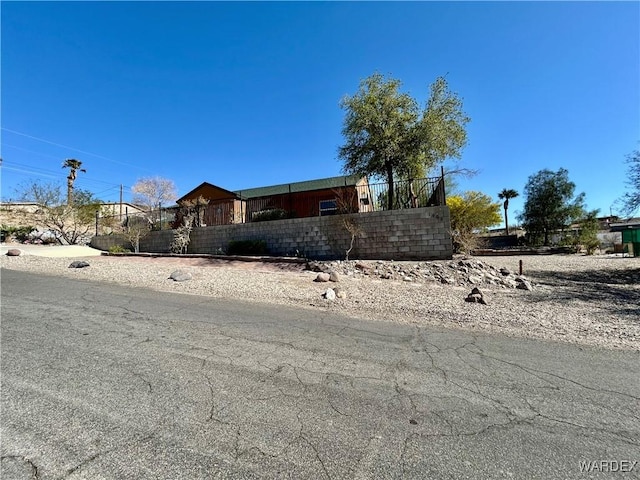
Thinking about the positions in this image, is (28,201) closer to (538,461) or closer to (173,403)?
(173,403)

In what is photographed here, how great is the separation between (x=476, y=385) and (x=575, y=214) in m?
37.8

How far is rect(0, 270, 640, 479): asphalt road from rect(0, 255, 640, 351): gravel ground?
3.49 feet

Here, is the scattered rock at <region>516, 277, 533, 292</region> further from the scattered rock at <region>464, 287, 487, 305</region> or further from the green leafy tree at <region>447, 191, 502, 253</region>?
the green leafy tree at <region>447, 191, 502, 253</region>

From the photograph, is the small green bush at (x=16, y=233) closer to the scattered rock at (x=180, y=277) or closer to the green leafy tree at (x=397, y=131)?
the scattered rock at (x=180, y=277)

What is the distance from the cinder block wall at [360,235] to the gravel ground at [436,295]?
1.35 metres

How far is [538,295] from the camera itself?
821 centimetres

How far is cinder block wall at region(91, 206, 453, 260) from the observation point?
12.3 m

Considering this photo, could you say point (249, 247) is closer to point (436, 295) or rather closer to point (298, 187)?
point (436, 295)

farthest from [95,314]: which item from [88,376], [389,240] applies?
[389,240]

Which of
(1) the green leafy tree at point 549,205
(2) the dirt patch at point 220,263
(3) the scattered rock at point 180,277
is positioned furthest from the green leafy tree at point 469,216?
(3) the scattered rock at point 180,277

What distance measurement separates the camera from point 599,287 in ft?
31.1

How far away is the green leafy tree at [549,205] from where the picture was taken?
31609mm

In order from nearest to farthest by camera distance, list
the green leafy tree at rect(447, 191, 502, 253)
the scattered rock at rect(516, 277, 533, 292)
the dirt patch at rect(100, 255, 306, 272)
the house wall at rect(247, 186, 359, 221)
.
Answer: the scattered rock at rect(516, 277, 533, 292) < the dirt patch at rect(100, 255, 306, 272) < the house wall at rect(247, 186, 359, 221) < the green leafy tree at rect(447, 191, 502, 253)

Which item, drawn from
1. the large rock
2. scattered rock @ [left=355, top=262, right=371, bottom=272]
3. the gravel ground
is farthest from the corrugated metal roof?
the large rock
